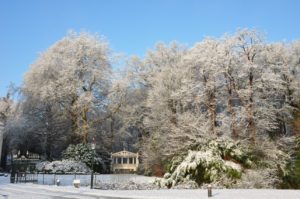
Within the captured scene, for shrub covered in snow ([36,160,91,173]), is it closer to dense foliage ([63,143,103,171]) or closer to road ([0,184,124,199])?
dense foliage ([63,143,103,171])

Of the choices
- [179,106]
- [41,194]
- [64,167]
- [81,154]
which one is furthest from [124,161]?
[41,194]

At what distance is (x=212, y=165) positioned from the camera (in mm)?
Result: 26391

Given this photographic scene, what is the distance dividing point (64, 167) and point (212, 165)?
16.2 m

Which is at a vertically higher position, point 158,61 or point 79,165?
point 158,61

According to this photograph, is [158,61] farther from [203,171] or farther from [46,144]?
[203,171]

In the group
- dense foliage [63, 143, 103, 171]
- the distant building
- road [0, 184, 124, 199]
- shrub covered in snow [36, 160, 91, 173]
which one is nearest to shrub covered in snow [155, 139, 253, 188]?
road [0, 184, 124, 199]

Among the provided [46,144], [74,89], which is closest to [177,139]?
[74,89]

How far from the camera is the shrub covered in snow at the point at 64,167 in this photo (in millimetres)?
36250

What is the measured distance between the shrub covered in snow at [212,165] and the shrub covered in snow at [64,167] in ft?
39.7

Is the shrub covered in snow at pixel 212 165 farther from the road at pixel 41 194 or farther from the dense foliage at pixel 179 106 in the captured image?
the road at pixel 41 194

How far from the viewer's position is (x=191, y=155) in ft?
90.5

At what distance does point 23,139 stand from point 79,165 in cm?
1488

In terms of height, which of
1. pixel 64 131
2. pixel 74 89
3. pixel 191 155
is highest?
pixel 74 89

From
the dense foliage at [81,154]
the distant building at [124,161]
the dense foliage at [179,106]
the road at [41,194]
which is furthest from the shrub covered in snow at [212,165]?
the distant building at [124,161]
